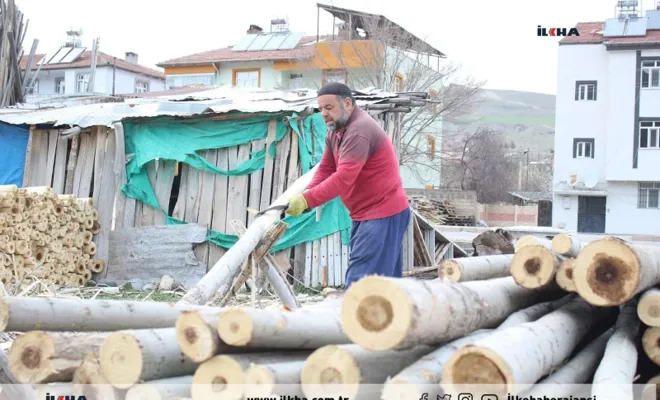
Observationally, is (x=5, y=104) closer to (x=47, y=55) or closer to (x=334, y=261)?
(x=334, y=261)

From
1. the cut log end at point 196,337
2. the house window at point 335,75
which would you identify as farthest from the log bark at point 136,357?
the house window at point 335,75

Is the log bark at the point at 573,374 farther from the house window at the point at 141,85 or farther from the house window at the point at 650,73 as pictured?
the house window at the point at 141,85

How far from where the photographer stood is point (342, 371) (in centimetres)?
264

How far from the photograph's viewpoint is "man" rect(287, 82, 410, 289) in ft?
17.3

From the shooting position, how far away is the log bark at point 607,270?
315 centimetres

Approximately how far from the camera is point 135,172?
10.8 metres

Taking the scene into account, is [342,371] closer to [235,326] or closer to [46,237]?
[235,326]

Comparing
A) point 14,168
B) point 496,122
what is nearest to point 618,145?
point 14,168

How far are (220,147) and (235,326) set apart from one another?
26.7 ft

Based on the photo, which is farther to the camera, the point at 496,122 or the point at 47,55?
the point at 496,122

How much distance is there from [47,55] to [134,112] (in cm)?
3716

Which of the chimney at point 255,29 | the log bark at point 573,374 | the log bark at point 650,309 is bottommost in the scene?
the log bark at point 573,374

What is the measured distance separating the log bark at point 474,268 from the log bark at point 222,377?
172 cm

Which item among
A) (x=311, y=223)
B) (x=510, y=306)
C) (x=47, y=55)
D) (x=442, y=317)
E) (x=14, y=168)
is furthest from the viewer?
(x=47, y=55)
